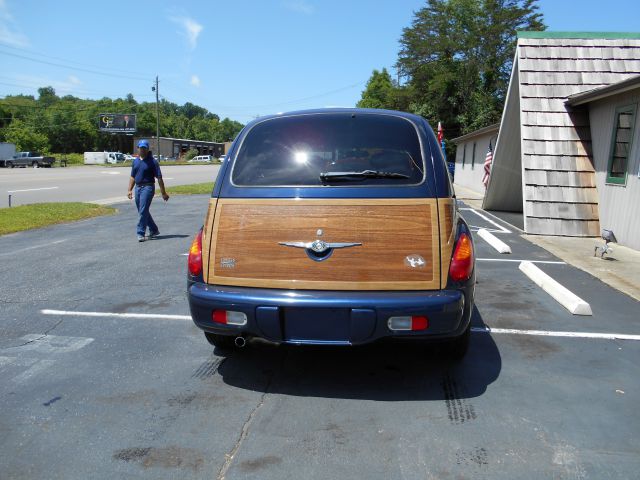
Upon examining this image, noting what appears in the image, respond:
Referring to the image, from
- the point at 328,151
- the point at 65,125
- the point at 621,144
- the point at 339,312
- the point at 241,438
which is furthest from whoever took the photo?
the point at 65,125

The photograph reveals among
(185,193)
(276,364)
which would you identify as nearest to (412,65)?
(185,193)

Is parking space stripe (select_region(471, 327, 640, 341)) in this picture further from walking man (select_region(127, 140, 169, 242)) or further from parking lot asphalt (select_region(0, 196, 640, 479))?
walking man (select_region(127, 140, 169, 242))

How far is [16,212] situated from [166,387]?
36.9 ft

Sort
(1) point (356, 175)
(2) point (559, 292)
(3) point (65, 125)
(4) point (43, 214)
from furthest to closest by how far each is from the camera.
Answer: (3) point (65, 125), (4) point (43, 214), (2) point (559, 292), (1) point (356, 175)

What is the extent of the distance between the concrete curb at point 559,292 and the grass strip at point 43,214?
9.21 m

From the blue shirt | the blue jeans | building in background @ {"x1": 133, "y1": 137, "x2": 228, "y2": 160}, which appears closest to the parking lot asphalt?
the blue jeans

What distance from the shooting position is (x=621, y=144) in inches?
381

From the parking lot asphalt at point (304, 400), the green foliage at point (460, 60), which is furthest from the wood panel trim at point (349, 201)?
the green foliage at point (460, 60)

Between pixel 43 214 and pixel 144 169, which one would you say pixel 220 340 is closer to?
pixel 144 169

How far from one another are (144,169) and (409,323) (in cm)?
706

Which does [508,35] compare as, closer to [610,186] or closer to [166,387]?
[610,186]

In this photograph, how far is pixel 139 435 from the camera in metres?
2.96

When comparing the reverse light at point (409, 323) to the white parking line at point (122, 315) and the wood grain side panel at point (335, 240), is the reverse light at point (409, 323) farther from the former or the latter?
the white parking line at point (122, 315)

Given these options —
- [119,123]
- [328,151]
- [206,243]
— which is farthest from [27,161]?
[328,151]
